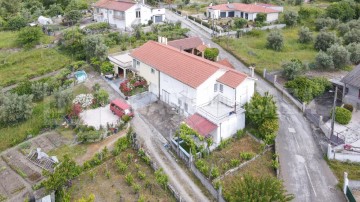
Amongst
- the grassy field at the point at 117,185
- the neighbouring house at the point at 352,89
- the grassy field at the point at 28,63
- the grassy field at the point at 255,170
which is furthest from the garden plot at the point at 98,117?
the neighbouring house at the point at 352,89

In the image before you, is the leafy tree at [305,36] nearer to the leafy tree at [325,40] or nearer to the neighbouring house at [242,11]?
the leafy tree at [325,40]

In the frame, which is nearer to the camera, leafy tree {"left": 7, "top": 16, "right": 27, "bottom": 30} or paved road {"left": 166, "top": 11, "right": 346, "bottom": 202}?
paved road {"left": 166, "top": 11, "right": 346, "bottom": 202}

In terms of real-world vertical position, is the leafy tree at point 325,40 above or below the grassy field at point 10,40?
above

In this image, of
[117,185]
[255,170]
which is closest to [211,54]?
[255,170]

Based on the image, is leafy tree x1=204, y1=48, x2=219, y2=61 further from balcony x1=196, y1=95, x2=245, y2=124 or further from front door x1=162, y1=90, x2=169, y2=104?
balcony x1=196, y1=95, x2=245, y2=124

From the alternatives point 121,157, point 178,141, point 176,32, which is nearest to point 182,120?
point 178,141

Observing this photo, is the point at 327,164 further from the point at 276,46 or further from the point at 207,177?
the point at 276,46

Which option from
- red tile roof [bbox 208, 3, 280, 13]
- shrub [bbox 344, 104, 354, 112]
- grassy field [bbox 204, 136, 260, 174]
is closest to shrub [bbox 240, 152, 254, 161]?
grassy field [bbox 204, 136, 260, 174]
